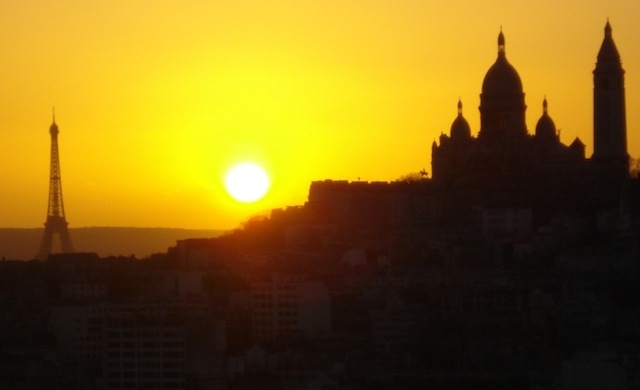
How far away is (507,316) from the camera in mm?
62531

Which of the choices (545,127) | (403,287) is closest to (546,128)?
(545,127)

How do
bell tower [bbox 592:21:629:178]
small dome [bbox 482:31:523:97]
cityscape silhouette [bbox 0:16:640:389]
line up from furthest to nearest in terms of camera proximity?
1. small dome [bbox 482:31:523:97]
2. bell tower [bbox 592:21:629:178]
3. cityscape silhouette [bbox 0:16:640:389]

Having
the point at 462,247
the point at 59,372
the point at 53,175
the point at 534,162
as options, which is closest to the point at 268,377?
the point at 59,372

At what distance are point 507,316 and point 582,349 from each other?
14.9 feet

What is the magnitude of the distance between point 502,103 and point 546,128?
1541 mm

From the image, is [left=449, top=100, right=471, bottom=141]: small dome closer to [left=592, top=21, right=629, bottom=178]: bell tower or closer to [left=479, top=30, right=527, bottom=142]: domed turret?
[left=479, top=30, right=527, bottom=142]: domed turret

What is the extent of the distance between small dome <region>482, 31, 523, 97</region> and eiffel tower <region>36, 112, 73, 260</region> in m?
18.2

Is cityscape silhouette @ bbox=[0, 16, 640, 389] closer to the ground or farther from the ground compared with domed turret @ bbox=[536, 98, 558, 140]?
closer to the ground

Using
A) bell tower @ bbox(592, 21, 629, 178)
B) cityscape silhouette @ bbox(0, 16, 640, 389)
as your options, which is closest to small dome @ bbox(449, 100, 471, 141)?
cityscape silhouette @ bbox(0, 16, 640, 389)

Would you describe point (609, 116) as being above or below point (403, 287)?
above

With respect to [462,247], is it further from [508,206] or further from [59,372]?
[59,372]

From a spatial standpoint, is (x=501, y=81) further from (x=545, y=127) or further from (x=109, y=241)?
(x=109, y=241)

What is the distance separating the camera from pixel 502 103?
3135 inches

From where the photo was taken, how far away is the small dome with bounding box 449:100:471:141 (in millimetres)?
80188
